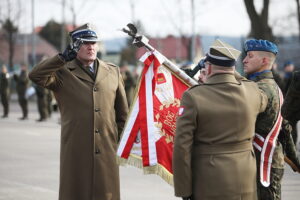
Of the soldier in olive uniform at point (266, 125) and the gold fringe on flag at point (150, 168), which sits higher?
the soldier in olive uniform at point (266, 125)

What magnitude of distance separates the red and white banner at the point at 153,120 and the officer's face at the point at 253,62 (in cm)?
65

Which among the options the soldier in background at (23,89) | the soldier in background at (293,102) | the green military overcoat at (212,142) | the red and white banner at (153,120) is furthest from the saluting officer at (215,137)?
the soldier in background at (23,89)

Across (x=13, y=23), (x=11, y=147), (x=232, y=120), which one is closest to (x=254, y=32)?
(x=11, y=147)

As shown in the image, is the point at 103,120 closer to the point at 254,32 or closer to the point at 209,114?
the point at 209,114

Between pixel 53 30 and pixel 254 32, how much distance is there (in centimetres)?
7379

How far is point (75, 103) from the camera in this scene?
219 inches

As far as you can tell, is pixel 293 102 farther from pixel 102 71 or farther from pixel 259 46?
pixel 102 71

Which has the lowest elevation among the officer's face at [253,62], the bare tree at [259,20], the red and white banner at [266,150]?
the red and white banner at [266,150]

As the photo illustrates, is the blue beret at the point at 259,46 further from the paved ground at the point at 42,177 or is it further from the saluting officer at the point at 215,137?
the paved ground at the point at 42,177

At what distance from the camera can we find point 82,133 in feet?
18.2

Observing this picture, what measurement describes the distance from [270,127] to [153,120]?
108 cm

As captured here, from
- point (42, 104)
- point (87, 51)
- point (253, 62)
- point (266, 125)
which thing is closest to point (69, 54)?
point (87, 51)

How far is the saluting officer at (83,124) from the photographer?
554 centimetres

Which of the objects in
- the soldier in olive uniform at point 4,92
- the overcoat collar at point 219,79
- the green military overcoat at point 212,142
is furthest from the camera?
the soldier in olive uniform at point 4,92
